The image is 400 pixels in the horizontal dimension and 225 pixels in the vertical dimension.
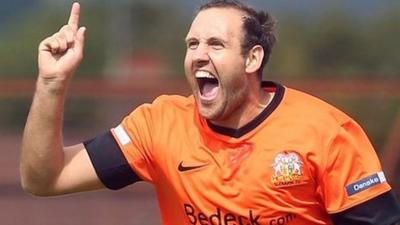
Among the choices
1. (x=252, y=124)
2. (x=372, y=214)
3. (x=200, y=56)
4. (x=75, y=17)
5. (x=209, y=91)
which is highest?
(x=75, y=17)

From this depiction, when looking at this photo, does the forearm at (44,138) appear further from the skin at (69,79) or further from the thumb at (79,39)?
the thumb at (79,39)

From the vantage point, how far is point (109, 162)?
430cm

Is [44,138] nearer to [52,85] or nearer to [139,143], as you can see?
[52,85]

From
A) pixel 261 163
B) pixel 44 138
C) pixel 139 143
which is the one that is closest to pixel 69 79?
pixel 44 138

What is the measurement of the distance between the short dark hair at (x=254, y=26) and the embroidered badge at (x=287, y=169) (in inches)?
12.4

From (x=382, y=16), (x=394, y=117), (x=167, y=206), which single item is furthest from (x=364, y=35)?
(x=167, y=206)

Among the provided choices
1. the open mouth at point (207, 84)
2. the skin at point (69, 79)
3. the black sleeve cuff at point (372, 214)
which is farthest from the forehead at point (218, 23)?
the black sleeve cuff at point (372, 214)

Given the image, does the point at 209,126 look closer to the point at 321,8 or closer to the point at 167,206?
the point at 167,206

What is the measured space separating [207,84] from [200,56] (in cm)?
10

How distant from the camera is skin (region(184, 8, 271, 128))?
4.13 meters

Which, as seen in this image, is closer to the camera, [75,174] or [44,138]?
[44,138]

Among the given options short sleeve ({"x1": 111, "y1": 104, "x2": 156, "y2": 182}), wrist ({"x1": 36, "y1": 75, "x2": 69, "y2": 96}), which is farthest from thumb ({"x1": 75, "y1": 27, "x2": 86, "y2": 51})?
short sleeve ({"x1": 111, "y1": 104, "x2": 156, "y2": 182})

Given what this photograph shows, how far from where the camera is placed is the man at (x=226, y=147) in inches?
162

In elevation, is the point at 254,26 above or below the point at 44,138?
above
